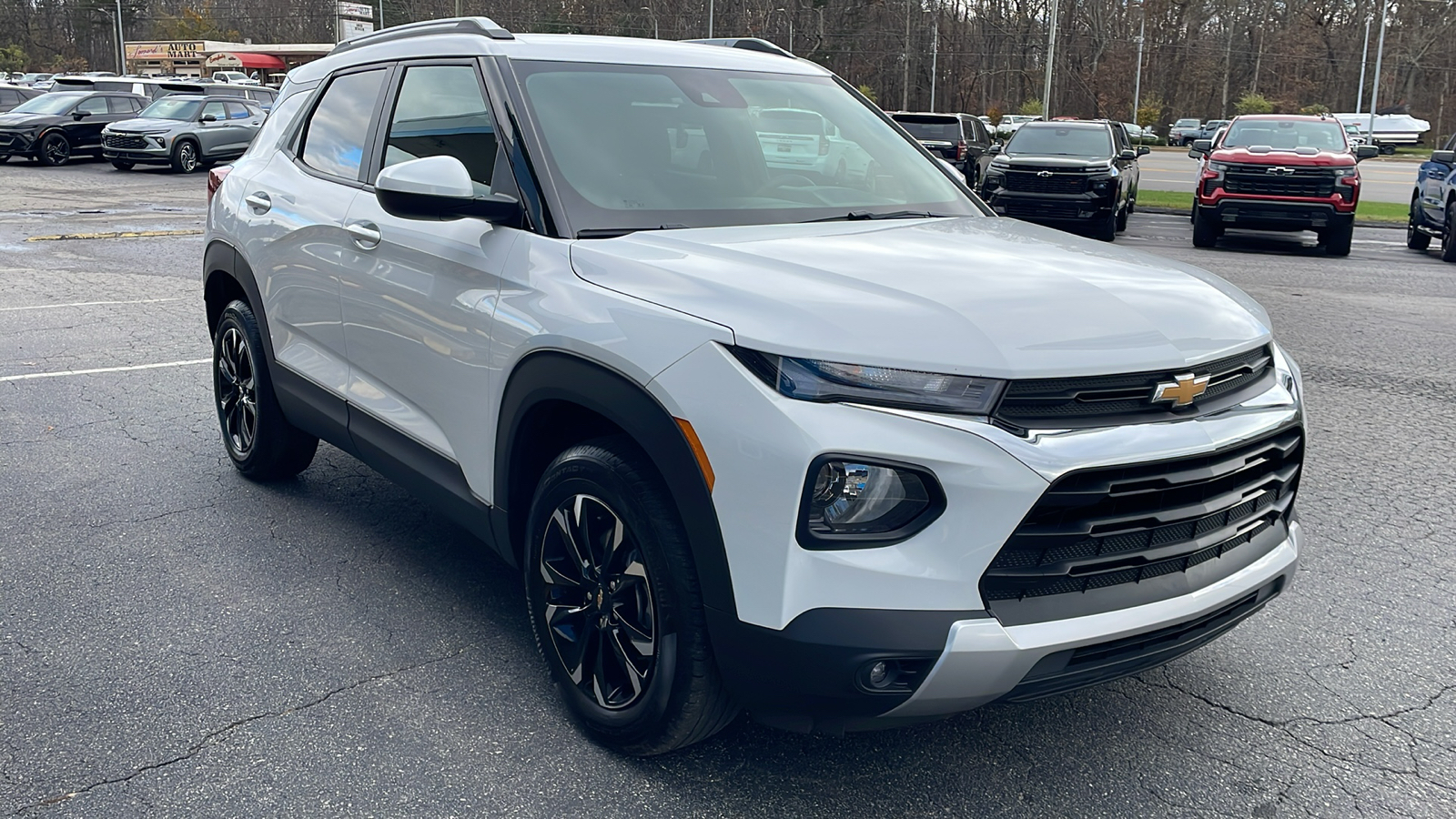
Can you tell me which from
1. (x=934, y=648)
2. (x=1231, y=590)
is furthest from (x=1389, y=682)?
(x=934, y=648)

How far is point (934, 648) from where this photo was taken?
7.64 feet

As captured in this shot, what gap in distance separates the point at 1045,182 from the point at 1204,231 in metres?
2.24

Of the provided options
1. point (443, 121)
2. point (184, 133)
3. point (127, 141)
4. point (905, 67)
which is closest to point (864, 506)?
point (443, 121)

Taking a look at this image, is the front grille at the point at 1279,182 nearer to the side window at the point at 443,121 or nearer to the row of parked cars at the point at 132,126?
the side window at the point at 443,121

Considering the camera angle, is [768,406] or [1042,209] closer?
[768,406]

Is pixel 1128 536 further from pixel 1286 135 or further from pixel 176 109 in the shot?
pixel 176 109

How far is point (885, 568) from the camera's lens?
Result: 232cm

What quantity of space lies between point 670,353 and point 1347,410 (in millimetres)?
5636

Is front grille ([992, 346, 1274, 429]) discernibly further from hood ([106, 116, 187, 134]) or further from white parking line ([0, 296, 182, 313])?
hood ([106, 116, 187, 134])

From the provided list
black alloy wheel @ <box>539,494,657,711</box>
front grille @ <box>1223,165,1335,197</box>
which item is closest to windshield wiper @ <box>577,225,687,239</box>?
black alloy wheel @ <box>539,494,657,711</box>

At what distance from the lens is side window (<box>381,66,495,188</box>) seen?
140 inches

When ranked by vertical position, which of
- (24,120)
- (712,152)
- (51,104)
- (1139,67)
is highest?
(1139,67)

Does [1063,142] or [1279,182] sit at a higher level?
[1063,142]

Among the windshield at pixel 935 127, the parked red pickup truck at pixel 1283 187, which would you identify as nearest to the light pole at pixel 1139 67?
the windshield at pixel 935 127
